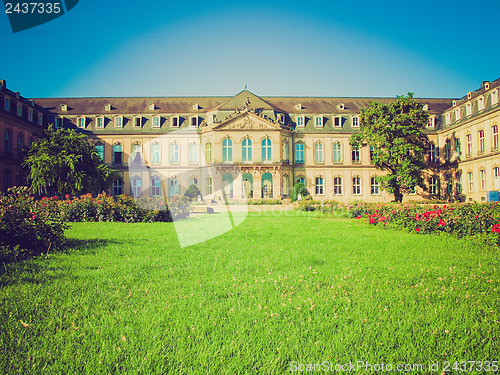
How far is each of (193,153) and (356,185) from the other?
2074cm

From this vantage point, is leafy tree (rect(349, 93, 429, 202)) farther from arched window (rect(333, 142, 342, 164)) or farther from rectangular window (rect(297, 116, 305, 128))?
rectangular window (rect(297, 116, 305, 128))

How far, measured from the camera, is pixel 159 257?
22.6ft

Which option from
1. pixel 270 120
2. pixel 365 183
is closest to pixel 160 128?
pixel 270 120

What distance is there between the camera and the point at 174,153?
41406mm

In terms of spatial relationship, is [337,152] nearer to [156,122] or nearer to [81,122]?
[156,122]

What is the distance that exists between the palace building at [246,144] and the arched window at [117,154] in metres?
0.12

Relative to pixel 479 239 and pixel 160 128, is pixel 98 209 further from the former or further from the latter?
pixel 160 128

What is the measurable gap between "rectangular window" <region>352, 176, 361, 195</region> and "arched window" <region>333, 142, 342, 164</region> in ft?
9.72

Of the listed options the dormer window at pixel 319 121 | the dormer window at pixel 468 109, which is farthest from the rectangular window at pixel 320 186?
the dormer window at pixel 468 109

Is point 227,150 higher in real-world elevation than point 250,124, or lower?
lower

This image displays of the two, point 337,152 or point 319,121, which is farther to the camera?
point 337,152

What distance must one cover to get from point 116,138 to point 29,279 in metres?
39.1

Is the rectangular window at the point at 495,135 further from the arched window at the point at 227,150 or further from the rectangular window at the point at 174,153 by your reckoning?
the rectangular window at the point at 174,153

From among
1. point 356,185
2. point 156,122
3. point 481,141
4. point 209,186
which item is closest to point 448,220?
point 481,141
